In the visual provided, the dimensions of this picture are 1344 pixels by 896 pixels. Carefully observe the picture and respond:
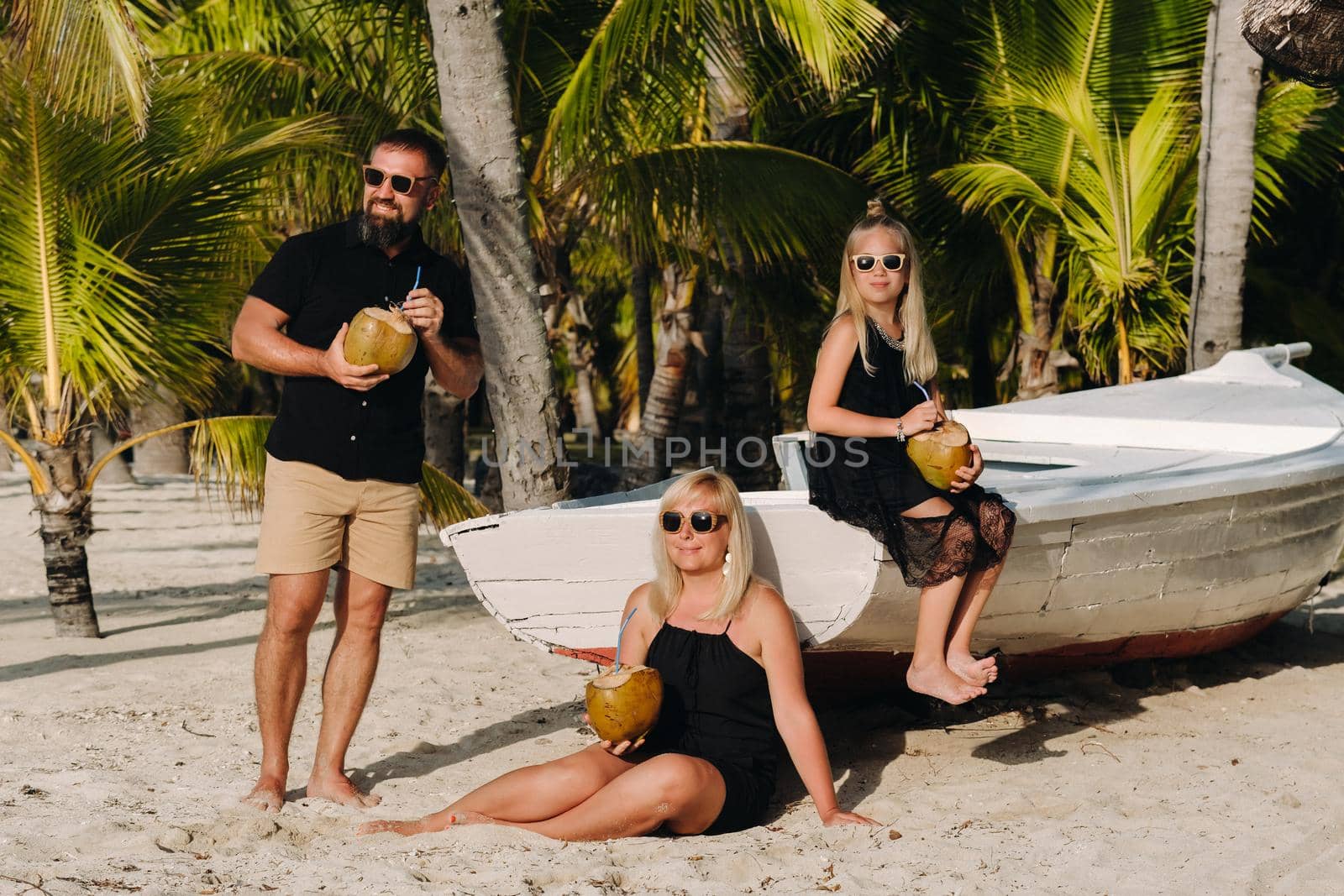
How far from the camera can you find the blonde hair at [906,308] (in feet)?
14.2

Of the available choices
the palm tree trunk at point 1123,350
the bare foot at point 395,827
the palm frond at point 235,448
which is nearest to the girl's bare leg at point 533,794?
the bare foot at point 395,827

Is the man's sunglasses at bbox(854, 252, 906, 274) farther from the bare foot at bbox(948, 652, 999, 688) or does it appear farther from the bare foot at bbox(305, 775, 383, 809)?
the bare foot at bbox(305, 775, 383, 809)

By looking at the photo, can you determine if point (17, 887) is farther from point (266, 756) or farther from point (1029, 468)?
point (1029, 468)

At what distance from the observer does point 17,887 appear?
350 cm

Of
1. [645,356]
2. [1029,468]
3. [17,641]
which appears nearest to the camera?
[1029,468]

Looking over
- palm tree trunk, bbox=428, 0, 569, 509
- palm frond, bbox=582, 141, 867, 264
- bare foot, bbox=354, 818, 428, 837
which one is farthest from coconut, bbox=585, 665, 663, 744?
palm frond, bbox=582, 141, 867, 264

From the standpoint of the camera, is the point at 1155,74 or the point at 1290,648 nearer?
the point at 1290,648

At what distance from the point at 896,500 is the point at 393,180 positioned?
75.4 inches

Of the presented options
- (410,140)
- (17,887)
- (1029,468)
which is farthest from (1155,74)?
(17,887)

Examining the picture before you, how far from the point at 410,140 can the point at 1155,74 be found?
7.16m

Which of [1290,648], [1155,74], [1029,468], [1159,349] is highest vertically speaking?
[1155,74]

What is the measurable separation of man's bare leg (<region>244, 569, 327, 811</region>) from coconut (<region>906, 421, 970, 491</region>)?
1.92 meters

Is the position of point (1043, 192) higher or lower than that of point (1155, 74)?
lower

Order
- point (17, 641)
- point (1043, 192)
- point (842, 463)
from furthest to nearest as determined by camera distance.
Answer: point (1043, 192) < point (17, 641) < point (842, 463)
